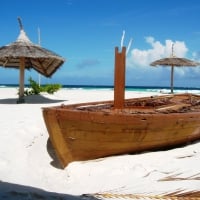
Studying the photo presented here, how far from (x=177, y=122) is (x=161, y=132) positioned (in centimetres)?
36

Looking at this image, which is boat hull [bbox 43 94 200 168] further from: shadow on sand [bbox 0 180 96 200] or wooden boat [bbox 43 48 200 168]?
shadow on sand [bbox 0 180 96 200]

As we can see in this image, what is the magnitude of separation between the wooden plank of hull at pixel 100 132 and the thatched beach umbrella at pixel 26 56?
6512 mm

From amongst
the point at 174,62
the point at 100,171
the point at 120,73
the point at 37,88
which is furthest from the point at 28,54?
the point at 174,62

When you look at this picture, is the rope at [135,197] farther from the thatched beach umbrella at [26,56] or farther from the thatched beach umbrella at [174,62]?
the thatched beach umbrella at [174,62]

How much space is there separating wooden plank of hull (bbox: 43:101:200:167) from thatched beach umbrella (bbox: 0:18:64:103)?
6.51m

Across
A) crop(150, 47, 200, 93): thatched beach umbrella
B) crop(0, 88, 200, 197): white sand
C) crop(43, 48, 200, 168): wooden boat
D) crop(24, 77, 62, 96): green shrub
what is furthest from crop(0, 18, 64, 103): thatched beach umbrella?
crop(150, 47, 200, 93): thatched beach umbrella

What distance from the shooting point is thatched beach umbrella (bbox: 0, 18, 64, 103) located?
11.9 meters

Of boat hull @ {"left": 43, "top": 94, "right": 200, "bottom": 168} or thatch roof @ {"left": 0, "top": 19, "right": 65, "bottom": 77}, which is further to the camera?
thatch roof @ {"left": 0, "top": 19, "right": 65, "bottom": 77}

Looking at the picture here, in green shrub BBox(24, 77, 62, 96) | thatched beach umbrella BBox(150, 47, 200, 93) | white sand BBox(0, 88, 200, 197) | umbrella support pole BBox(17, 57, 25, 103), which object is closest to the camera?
white sand BBox(0, 88, 200, 197)

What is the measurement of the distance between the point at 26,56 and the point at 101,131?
6.89 metres

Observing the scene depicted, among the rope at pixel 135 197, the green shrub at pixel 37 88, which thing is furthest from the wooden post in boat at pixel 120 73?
the green shrub at pixel 37 88

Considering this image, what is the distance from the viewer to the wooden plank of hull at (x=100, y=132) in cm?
550

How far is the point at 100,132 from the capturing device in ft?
18.2

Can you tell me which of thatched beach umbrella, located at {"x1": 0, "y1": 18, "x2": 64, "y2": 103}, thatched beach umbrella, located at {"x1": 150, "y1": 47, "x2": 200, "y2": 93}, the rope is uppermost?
thatched beach umbrella, located at {"x1": 150, "y1": 47, "x2": 200, "y2": 93}
